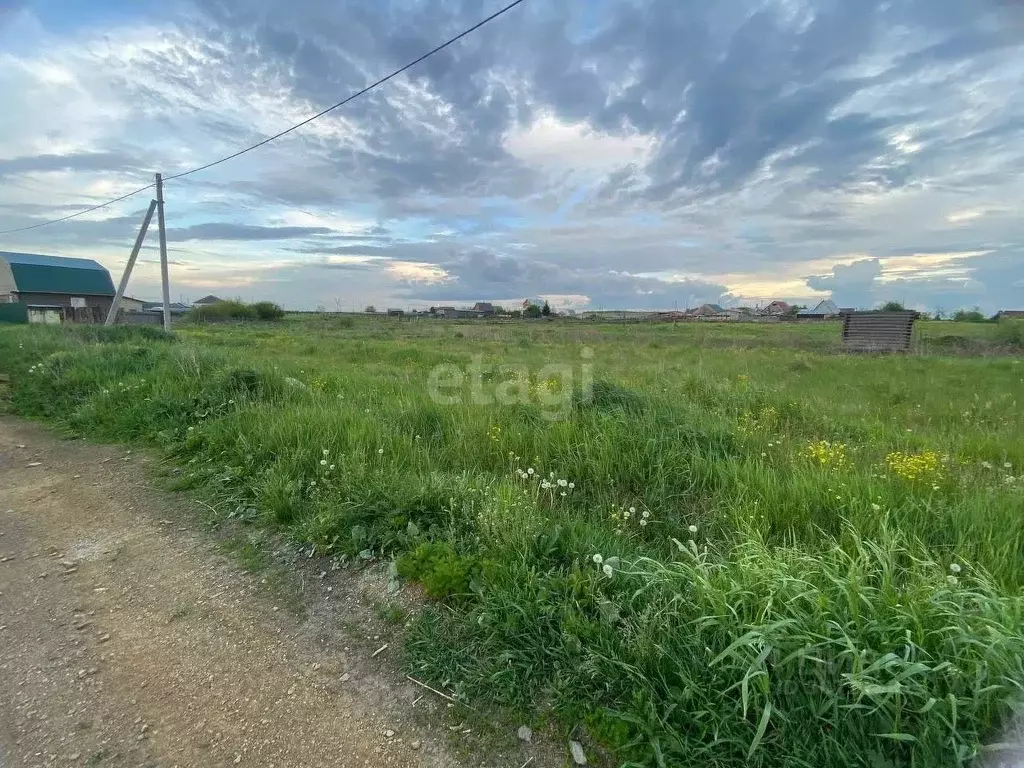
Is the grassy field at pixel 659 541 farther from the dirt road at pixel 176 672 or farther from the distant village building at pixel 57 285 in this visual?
the distant village building at pixel 57 285

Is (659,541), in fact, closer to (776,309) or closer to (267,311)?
(267,311)

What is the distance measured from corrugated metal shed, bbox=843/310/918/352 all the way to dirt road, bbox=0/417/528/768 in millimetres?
23606

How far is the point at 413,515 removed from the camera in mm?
3100

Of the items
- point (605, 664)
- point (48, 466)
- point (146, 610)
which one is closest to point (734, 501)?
point (605, 664)

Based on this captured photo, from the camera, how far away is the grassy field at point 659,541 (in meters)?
1.62

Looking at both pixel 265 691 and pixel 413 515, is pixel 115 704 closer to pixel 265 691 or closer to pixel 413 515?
pixel 265 691

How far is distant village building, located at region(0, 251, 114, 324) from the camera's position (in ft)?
106

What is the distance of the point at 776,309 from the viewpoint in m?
80.9

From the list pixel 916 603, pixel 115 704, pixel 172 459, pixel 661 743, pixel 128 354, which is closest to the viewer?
pixel 661 743

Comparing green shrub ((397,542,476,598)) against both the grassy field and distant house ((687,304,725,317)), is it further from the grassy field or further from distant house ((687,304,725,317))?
distant house ((687,304,725,317))

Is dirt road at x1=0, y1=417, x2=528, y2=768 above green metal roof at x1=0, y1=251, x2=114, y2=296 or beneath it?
beneath

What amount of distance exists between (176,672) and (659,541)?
2499 millimetres

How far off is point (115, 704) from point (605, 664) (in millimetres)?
1937

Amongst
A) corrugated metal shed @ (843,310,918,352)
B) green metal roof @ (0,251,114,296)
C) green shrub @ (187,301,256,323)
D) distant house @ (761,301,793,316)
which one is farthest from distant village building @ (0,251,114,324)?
distant house @ (761,301,793,316)
